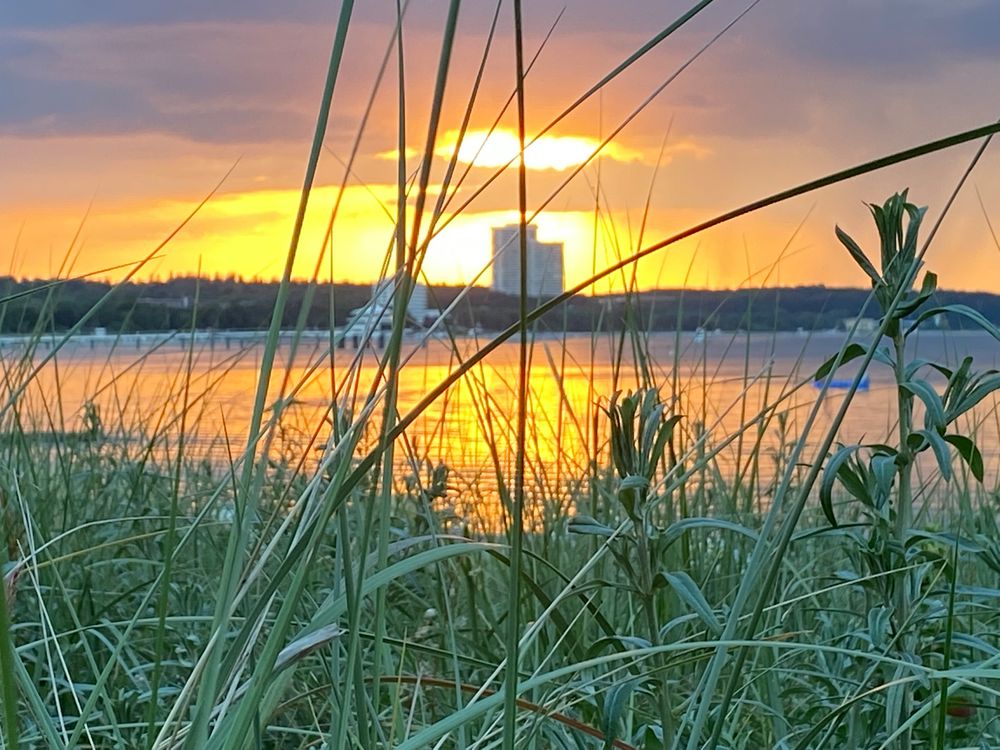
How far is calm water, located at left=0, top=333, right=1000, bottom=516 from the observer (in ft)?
4.91

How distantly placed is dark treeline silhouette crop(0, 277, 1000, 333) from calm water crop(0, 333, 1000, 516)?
76mm

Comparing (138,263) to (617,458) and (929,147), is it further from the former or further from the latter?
(929,147)

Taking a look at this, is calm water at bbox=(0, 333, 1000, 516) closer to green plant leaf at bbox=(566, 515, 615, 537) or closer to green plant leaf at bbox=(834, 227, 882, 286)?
green plant leaf at bbox=(566, 515, 615, 537)

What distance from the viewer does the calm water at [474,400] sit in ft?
4.91

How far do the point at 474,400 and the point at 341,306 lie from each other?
0.62 m

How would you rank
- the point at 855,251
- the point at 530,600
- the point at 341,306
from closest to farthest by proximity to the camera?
the point at 855,251 < the point at 530,600 < the point at 341,306

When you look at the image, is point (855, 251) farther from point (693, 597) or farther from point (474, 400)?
point (474, 400)

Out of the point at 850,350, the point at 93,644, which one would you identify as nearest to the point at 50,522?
the point at 93,644

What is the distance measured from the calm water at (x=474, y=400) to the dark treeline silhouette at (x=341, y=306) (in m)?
0.08

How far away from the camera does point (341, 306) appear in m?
1.91

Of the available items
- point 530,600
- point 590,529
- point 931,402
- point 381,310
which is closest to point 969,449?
point 931,402

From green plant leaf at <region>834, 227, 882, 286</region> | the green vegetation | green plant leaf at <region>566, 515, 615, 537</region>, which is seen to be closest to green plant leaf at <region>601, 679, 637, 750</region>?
the green vegetation

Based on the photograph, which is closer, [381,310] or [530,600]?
[381,310]

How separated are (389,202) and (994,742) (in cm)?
88
